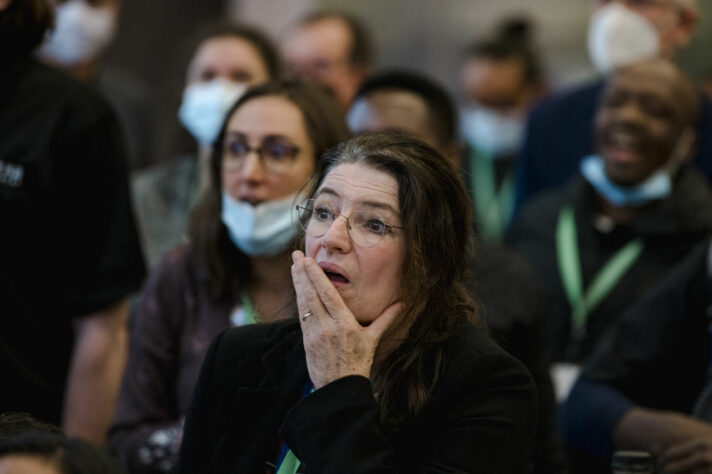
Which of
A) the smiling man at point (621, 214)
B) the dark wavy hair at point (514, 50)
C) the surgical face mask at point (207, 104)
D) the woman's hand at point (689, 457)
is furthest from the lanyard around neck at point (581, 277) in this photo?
the dark wavy hair at point (514, 50)

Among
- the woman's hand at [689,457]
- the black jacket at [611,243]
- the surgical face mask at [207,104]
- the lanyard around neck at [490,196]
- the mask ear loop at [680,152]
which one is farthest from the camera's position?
the lanyard around neck at [490,196]

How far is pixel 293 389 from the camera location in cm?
260

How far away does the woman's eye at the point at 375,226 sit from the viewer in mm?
2586

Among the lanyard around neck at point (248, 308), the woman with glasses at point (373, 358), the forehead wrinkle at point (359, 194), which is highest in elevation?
the forehead wrinkle at point (359, 194)

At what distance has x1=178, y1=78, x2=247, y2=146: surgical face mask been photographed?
4895mm

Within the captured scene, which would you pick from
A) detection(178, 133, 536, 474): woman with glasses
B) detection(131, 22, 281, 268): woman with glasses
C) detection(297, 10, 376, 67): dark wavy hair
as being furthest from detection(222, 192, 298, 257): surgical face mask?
detection(297, 10, 376, 67): dark wavy hair

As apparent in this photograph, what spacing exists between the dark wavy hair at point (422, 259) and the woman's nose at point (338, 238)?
145 millimetres

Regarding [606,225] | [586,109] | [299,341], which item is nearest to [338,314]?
[299,341]

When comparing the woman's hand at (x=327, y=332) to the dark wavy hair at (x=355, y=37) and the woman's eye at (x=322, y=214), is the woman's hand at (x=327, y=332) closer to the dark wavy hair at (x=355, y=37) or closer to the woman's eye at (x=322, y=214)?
the woman's eye at (x=322, y=214)

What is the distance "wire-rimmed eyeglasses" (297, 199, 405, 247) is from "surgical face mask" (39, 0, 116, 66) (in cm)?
276

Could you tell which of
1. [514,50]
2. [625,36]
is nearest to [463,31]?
[514,50]

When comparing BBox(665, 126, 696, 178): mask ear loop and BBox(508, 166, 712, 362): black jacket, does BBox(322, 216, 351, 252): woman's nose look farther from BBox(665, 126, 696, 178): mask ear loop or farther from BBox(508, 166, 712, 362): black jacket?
BBox(665, 126, 696, 178): mask ear loop

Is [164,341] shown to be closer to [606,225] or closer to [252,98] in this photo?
[252,98]

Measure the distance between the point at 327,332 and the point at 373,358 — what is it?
0.68 feet
